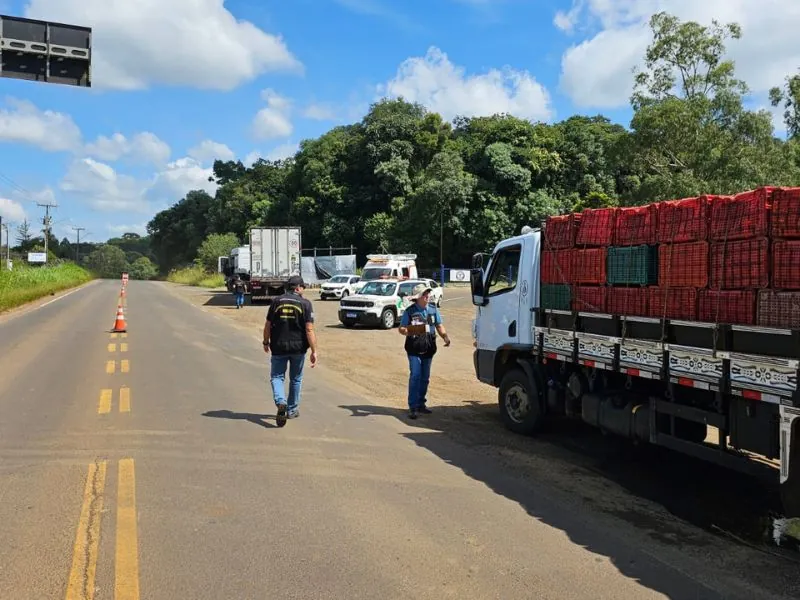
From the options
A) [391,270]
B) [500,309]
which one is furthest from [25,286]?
[500,309]

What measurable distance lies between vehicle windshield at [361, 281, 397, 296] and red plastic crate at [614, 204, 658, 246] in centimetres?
1686

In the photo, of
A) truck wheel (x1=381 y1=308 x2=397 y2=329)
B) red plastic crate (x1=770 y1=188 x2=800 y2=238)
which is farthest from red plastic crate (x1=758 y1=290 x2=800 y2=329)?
truck wheel (x1=381 y1=308 x2=397 y2=329)

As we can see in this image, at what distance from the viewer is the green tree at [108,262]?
451ft

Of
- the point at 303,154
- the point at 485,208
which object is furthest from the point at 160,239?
the point at 485,208

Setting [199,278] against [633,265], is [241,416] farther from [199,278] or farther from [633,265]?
[199,278]

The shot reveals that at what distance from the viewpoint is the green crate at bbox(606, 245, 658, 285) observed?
5.98 meters

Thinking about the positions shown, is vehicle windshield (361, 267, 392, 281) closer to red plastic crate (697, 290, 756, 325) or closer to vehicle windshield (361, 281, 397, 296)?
vehicle windshield (361, 281, 397, 296)

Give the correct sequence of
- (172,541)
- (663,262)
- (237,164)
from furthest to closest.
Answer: (237,164) → (663,262) → (172,541)

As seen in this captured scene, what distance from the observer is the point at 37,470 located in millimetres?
5957

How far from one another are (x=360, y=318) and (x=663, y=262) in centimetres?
1675

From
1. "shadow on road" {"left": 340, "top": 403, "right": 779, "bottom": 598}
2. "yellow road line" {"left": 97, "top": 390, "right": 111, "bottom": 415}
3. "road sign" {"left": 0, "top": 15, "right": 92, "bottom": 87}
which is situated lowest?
"shadow on road" {"left": 340, "top": 403, "right": 779, "bottom": 598}

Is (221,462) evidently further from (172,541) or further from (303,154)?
(303,154)

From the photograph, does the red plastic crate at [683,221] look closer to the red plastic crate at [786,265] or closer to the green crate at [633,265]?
the green crate at [633,265]

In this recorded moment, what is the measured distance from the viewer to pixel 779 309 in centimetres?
466
